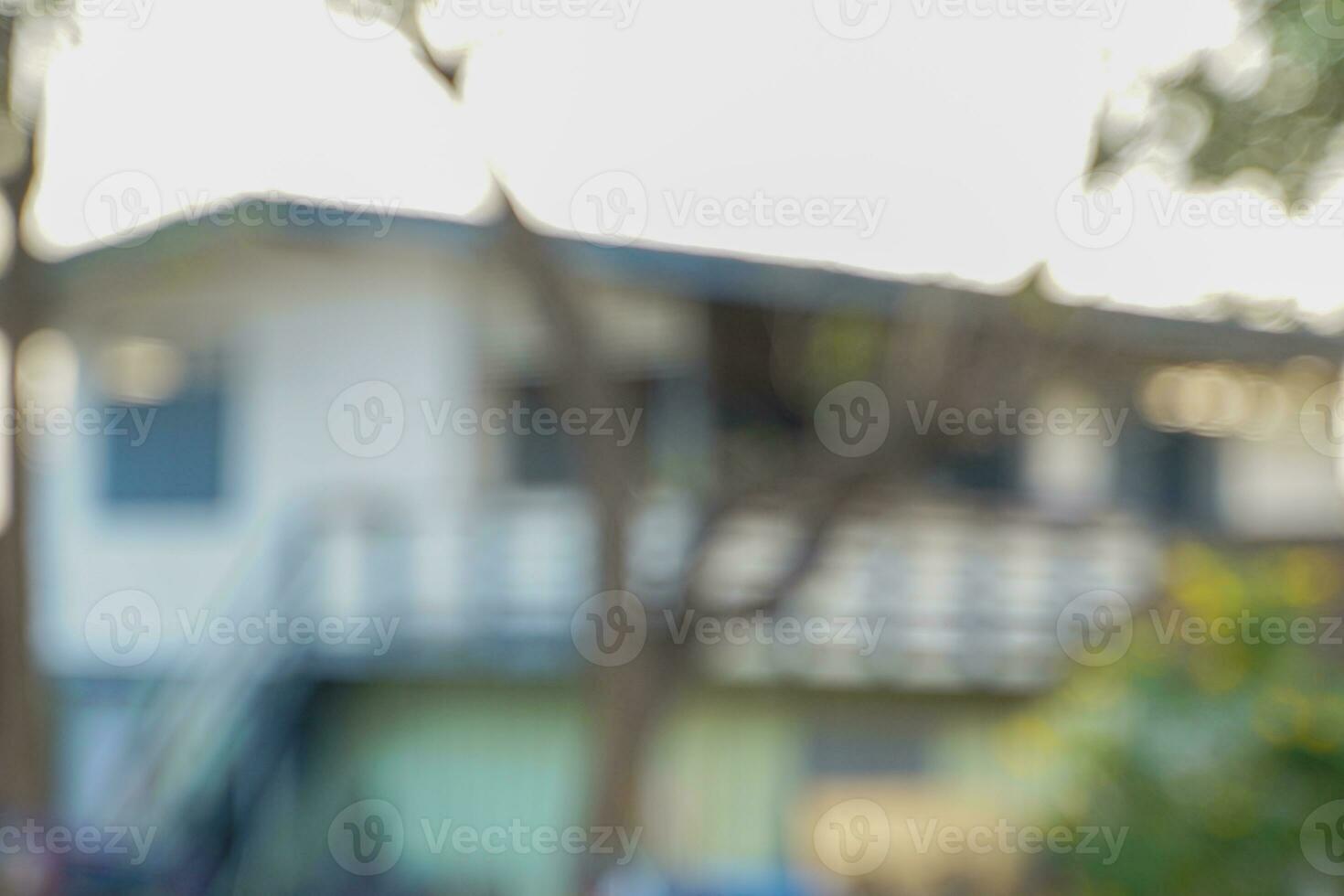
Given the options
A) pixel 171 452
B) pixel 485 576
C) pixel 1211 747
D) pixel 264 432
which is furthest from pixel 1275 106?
pixel 171 452

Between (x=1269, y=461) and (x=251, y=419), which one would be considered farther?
(x=1269, y=461)

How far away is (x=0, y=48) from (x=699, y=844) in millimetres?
9021

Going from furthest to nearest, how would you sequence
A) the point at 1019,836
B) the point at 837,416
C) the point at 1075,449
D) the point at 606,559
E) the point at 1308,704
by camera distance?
1. the point at 1075,449
2. the point at 837,416
3. the point at 1019,836
4. the point at 606,559
5. the point at 1308,704

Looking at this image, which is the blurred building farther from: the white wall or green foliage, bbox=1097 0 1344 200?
green foliage, bbox=1097 0 1344 200

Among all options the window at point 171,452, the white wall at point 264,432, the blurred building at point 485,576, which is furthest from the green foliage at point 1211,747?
the window at point 171,452

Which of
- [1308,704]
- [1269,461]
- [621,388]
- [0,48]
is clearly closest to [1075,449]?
[1269,461]

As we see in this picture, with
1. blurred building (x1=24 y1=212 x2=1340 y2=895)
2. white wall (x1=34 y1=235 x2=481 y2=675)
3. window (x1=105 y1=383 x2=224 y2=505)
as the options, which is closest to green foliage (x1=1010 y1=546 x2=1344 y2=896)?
blurred building (x1=24 y1=212 x2=1340 y2=895)

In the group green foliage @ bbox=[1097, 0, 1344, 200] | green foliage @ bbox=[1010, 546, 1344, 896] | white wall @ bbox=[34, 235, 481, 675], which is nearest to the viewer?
green foliage @ bbox=[1097, 0, 1344, 200]

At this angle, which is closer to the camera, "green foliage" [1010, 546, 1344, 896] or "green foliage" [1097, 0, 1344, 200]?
"green foliage" [1097, 0, 1344, 200]

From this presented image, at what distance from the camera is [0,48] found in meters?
6.25

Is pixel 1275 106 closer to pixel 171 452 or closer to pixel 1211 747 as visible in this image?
pixel 1211 747

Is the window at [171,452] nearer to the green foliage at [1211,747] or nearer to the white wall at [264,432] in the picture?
the white wall at [264,432]

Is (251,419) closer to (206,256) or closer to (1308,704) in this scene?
(206,256)

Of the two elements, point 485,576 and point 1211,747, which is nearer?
point 1211,747
